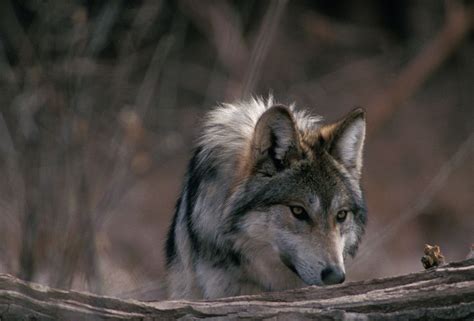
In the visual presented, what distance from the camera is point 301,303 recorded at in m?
4.14

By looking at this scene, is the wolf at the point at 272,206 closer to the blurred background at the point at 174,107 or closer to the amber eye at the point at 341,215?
the amber eye at the point at 341,215

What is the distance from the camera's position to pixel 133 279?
895cm

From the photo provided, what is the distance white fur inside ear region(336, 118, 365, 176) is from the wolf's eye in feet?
1.60

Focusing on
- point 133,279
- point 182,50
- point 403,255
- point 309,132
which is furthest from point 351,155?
point 182,50

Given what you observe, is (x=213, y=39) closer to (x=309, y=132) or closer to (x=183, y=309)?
(x=309, y=132)

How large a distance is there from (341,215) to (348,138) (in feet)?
1.52

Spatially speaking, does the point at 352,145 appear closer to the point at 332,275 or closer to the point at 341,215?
the point at 341,215

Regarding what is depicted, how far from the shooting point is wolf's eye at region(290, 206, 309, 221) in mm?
4992

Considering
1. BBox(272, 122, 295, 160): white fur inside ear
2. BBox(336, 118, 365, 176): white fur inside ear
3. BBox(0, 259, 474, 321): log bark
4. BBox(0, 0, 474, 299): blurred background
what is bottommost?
BBox(0, 259, 474, 321): log bark

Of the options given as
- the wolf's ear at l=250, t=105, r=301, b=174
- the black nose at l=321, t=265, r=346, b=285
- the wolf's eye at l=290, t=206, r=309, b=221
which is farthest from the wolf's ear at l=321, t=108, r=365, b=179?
the black nose at l=321, t=265, r=346, b=285

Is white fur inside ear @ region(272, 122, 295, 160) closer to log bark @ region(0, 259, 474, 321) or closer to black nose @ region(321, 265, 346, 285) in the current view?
black nose @ region(321, 265, 346, 285)

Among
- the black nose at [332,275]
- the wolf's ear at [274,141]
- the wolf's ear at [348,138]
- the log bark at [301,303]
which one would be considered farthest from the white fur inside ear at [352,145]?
the log bark at [301,303]

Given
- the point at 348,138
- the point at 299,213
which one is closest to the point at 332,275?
the point at 299,213

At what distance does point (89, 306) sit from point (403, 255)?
10083 mm
